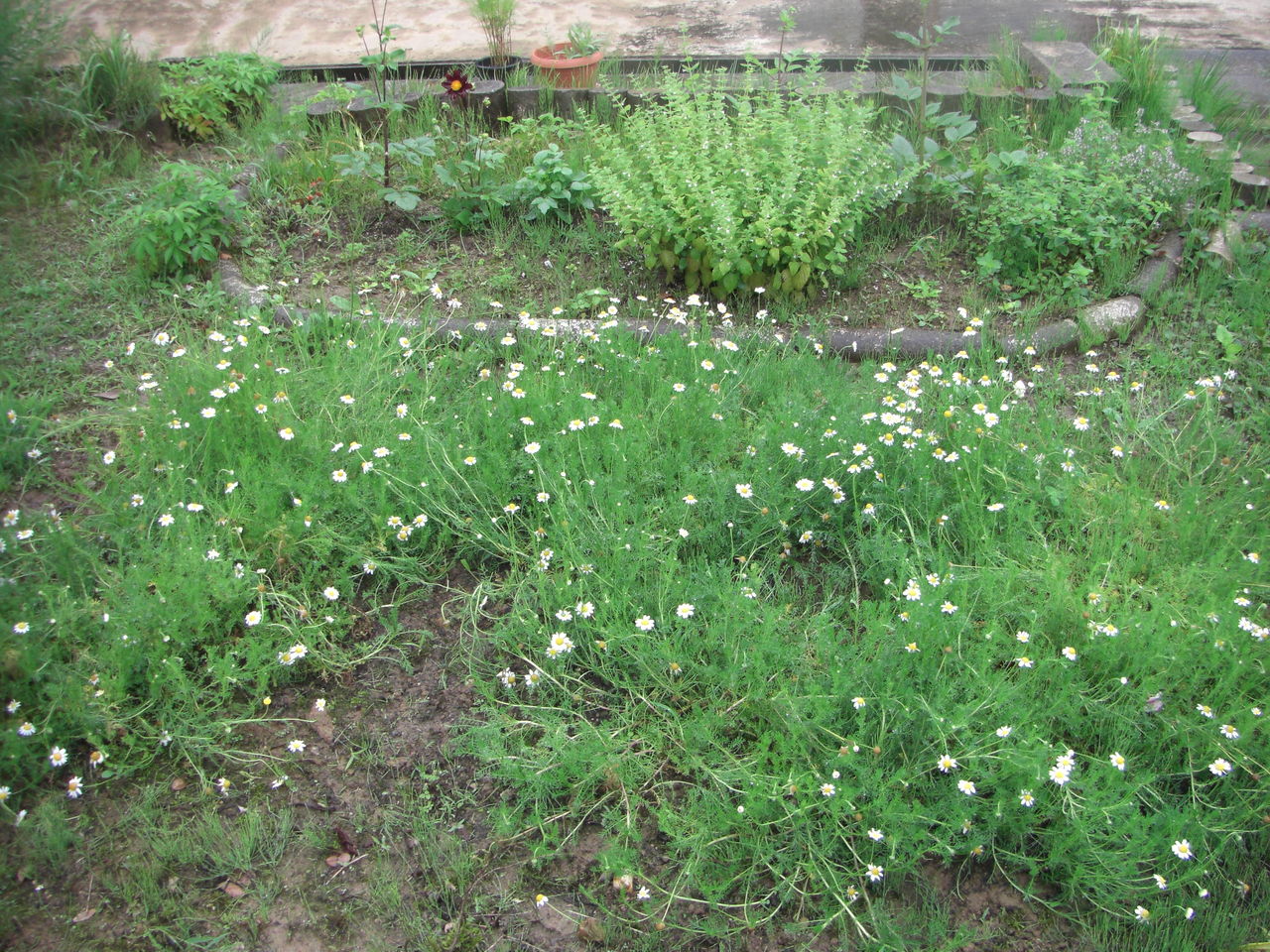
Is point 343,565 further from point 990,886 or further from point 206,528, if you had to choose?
point 990,886

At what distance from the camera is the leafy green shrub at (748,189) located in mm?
4457

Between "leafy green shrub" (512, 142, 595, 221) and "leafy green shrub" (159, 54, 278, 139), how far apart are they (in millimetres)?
2198

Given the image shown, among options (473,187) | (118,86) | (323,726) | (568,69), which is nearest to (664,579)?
(323,726)

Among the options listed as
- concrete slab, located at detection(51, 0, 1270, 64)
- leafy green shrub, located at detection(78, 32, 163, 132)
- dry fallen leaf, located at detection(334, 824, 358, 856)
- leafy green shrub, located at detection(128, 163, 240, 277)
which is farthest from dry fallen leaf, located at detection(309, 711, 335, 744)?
concrete slab, located at detection(51, 0, 1270, 64)

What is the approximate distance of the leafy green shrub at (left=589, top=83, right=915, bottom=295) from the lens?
14.6 ft

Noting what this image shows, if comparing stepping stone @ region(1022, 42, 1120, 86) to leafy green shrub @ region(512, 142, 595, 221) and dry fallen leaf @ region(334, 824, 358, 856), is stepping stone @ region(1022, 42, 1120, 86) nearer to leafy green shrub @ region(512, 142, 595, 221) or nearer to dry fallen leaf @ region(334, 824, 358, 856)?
leafy green shrub @ region(512, 142, 595, 221)

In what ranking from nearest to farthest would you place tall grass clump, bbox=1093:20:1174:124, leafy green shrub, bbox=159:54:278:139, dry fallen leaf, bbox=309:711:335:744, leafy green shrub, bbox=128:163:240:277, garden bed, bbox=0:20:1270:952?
garden bed, bbox=0:20:1270:952 → dry fallen leaf, bbox=309:711:335:744 → leafy green shrub, bbox=128:163:240:277 → tall grass clump, bbox=1093:20:1174:124 → leafy green shrub, bbox=159:54:278:139

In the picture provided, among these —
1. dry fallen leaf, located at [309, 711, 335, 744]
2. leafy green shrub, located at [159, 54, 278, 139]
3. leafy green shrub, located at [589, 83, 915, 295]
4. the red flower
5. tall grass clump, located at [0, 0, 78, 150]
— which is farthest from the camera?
leafy green shrub, located at [159, 54, 278, 139]

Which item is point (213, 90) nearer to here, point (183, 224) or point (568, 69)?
point (183, 224)

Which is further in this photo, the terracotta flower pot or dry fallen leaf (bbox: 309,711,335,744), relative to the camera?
the terracotta flower pot

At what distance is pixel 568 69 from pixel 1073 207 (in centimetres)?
311

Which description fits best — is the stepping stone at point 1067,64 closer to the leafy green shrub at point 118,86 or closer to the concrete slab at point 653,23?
the concrete slab at point 653,23

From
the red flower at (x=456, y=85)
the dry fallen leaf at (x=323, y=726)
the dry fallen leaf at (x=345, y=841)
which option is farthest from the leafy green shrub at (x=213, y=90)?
the dry fallen leaf at (x=345, y=841)

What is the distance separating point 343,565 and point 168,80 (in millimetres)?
4562
